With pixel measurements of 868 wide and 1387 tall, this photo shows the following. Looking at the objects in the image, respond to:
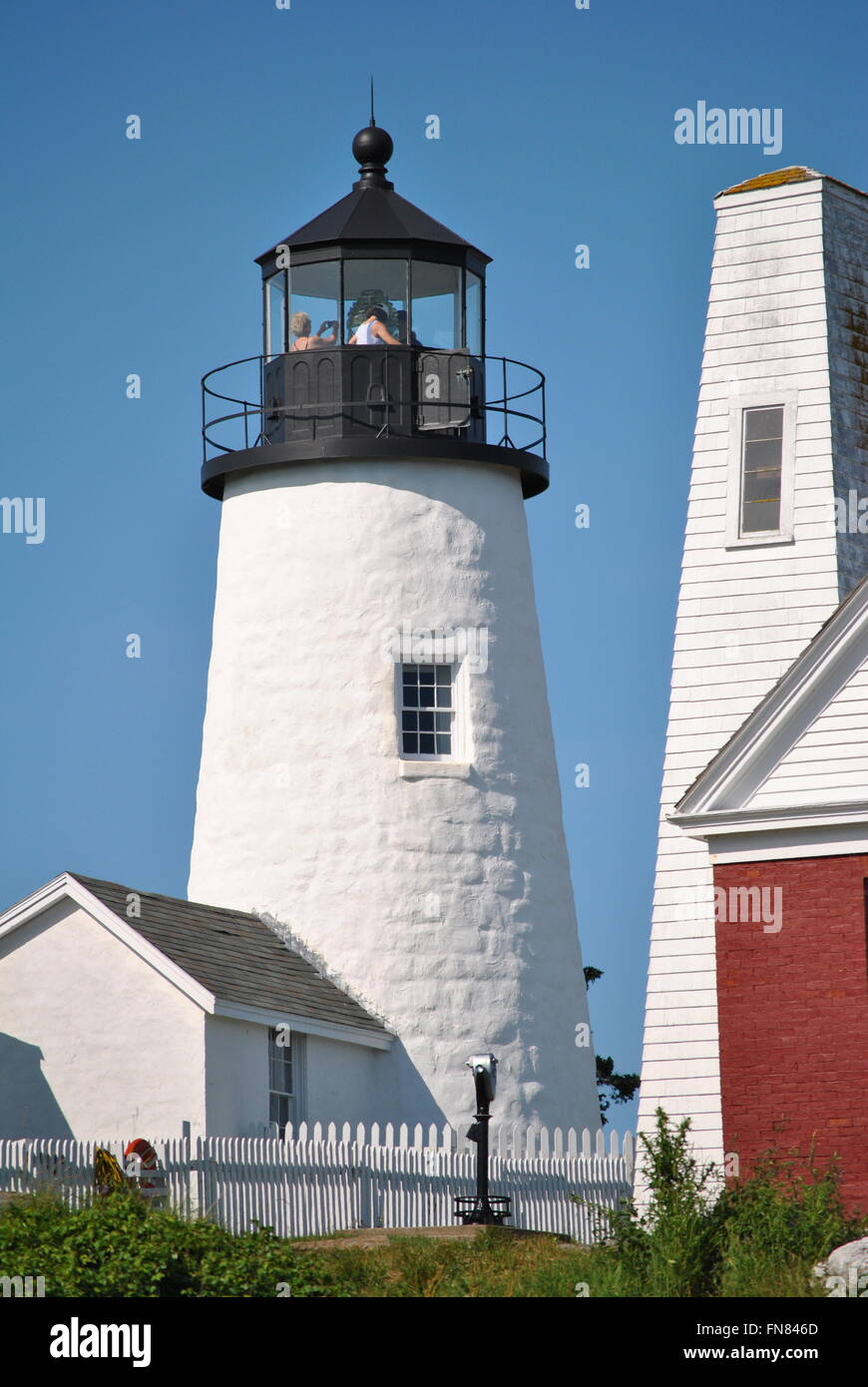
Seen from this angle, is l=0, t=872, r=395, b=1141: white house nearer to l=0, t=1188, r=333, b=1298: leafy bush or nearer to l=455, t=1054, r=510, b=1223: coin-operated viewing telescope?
l=455, t=1054, r=510, b=1223: coin-operated viewing telescope

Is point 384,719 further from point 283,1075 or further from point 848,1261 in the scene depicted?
point 848,1261

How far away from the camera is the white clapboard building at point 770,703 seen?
62.9 feet

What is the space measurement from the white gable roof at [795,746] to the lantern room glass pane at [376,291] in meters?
9.60

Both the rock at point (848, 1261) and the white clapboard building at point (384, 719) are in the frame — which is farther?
the white clapboard building at point (384, 719)

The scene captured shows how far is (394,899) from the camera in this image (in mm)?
26016

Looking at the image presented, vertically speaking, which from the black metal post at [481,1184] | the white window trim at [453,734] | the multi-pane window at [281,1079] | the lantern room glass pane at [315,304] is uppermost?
the lantern room glass pane at [315,304]

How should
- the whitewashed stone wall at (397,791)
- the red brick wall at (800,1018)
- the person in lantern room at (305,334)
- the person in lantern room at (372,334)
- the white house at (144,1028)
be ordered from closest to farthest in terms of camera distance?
the red brick wall at (800,1018)
the white house at (144,1028)
the whitewashed stone wall at (397,791)
the person in lantern room at (372,334)
the person in lantern room at (305,334)

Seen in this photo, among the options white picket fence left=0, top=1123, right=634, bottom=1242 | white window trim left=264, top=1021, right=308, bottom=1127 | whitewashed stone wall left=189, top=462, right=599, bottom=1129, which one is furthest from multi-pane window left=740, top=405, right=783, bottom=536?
white window trim left=264, top=1021, right=308, bottom=1127

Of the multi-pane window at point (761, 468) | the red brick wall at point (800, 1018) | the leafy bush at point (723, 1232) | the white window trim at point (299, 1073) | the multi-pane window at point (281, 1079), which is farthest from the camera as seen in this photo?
the white window trim at point (299, 1073)

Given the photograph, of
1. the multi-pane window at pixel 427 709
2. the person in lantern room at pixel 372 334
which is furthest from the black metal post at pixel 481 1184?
the person in lantern room at pixel 372 334

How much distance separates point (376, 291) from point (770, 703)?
403 inches

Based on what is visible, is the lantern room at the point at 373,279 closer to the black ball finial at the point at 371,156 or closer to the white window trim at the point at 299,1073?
the black ball finial at the point at 371,156
